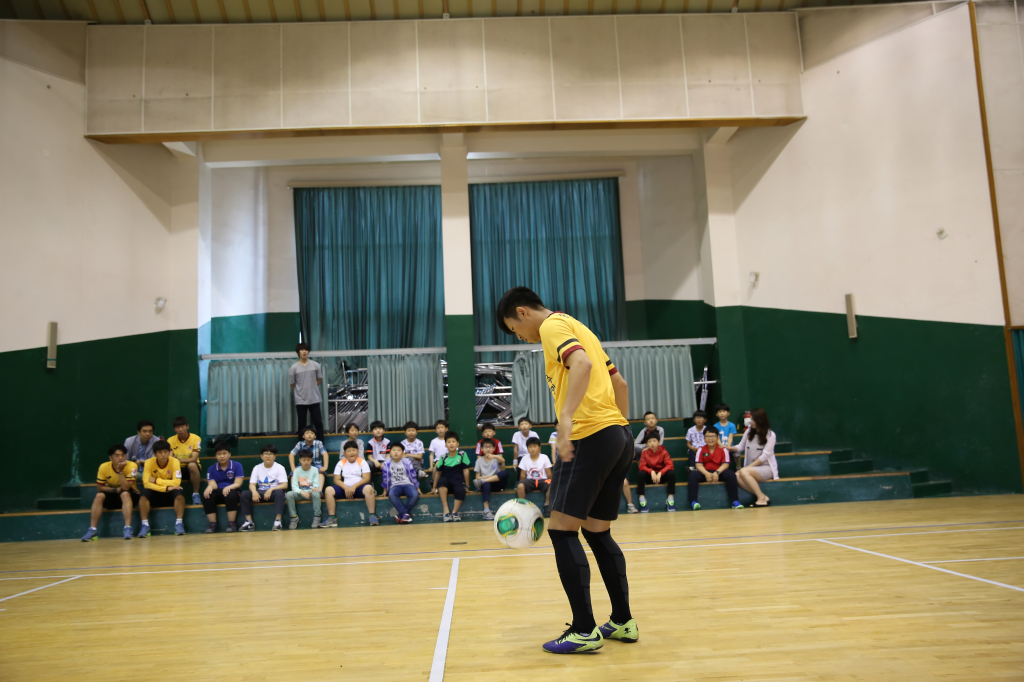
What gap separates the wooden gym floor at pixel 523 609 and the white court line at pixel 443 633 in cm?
2

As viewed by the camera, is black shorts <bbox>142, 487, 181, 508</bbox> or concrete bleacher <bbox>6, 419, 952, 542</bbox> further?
black shorts <bbox>142, 487, 181, 508</bbox>

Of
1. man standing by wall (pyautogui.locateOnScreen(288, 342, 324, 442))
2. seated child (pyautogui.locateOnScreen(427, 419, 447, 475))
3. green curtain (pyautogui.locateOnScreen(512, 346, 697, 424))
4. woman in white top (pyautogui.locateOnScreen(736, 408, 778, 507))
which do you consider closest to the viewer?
woman in white top (pyautogui.locateOnScreen(736, 408, 778, 507))

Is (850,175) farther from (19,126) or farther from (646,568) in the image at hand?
(19,126)

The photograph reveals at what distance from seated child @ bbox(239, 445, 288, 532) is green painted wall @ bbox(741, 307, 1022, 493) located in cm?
683

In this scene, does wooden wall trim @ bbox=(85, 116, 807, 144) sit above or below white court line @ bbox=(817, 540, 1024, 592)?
above

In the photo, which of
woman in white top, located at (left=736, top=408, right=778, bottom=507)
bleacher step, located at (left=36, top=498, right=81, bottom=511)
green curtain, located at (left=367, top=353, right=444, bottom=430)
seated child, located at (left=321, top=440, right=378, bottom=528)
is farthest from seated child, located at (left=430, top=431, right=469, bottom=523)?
bleacher step, located at (left=36, top=498, right=81, bottom=511)

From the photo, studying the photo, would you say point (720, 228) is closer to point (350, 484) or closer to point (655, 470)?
point (655, 470)

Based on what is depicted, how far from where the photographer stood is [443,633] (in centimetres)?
335

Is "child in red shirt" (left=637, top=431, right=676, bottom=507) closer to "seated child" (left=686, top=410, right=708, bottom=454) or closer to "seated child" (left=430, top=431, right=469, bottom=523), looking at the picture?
"seated child" (left=686, top=410, right=708, bottom=454)

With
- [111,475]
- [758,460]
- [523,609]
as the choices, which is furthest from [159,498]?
[758,460]

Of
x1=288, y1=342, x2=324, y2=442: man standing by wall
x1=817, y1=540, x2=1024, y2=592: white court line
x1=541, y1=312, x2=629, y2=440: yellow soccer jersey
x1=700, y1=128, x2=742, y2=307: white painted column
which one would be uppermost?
x1=700, y1=128, x2=742, y2=307: white painted column

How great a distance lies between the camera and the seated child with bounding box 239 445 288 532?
27.6 feet

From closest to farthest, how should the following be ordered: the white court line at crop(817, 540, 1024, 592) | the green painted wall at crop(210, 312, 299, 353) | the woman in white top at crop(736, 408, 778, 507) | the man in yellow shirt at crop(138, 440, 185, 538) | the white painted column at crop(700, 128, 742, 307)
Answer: the white court line at crop(817, 540, 1024, 592) < the man in yellow shirt at crop(138, 440, 185, 538) < the woman in white top at crop(736, 408, 778, 507) < the white painted column at crop(700, 128, 742, 307) < the green painted wall at crop(210, 312, 299, 353)

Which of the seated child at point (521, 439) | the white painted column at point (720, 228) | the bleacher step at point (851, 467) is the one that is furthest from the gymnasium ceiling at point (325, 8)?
the bleacher step at point (851, 467)
